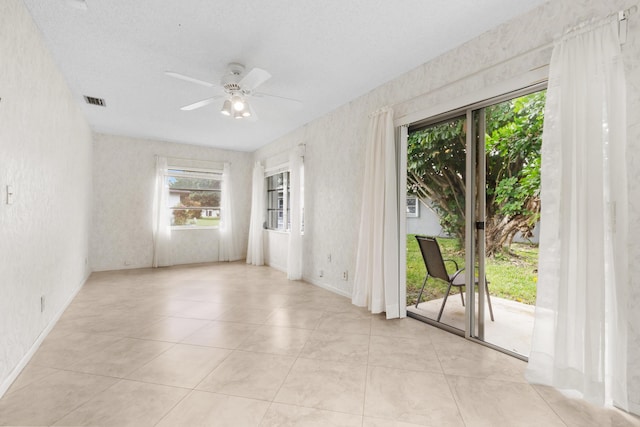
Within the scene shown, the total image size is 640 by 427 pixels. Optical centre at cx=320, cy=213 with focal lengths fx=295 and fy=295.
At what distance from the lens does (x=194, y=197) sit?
6.44 metres

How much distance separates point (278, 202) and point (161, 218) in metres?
2.33

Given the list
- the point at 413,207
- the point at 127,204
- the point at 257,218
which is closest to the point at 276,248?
the point at 257,218

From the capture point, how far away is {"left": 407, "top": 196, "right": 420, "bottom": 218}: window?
131 inches

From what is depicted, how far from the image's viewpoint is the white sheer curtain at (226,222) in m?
6.57

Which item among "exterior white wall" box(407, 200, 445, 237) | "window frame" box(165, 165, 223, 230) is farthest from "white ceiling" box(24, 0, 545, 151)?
"window frame" box(165, 165, 223, 230)

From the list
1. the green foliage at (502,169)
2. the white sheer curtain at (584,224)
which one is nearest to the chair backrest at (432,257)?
the green foliage at (502,169)

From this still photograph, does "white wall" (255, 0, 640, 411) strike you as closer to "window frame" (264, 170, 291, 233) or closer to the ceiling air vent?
"window frame" (264, 170, 291, 233)

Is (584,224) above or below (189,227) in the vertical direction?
above

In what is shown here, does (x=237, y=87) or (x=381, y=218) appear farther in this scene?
(x=381, y=218)

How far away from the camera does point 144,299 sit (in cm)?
379

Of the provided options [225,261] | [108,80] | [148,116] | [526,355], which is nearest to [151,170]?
[148,116]

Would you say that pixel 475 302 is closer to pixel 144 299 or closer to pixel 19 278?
pixel 19 278

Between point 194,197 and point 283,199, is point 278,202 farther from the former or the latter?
point 194,197

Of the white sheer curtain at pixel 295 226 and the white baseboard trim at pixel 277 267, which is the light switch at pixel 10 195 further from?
the white baseboard trim at pixel 277 267
